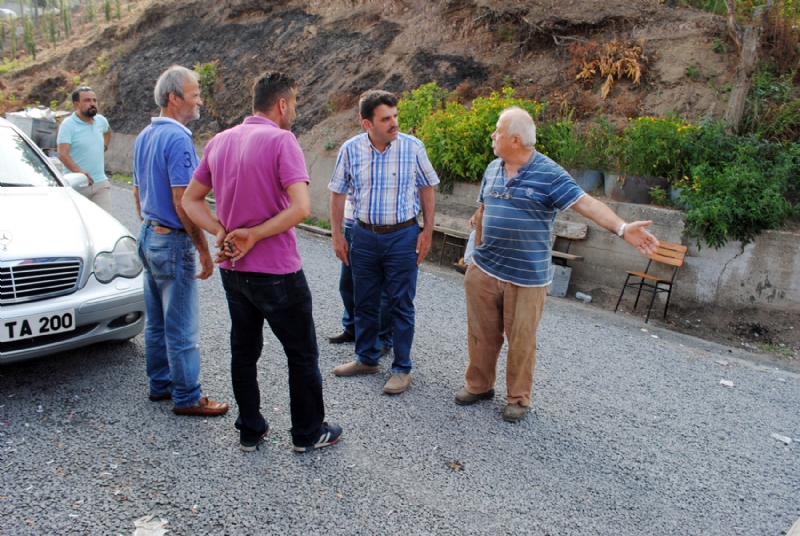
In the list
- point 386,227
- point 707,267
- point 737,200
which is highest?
point 737,200

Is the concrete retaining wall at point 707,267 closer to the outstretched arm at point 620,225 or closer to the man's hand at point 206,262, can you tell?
the outstretched arm at point 620,225

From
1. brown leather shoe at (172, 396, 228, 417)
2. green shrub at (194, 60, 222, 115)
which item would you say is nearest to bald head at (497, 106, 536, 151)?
brown leather shoe at (172, 396, 228, 417)

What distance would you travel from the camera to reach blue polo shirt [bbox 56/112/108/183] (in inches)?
242

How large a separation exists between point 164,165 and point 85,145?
11.9 feet

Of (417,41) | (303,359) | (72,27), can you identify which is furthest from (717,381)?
(72,27)

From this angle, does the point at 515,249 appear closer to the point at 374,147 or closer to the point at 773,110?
the point at 374,147

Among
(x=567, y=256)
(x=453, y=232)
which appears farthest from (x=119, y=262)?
(x=453, y=232)

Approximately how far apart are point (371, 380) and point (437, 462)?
3.92 feet

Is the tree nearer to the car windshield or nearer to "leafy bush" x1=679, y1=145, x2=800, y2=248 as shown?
"leafy bush" x1=679, y1=145, x2=800, y2=248

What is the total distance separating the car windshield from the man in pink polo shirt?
2423 mm

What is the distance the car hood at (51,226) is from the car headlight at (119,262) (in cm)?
5

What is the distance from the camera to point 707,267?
7.17 m

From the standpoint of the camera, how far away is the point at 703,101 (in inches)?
374

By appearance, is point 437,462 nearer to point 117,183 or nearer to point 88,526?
point 88,526
